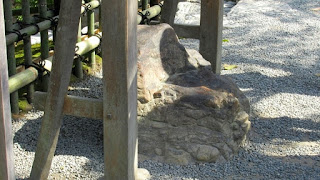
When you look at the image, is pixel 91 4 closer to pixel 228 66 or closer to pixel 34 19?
pixel 34 19

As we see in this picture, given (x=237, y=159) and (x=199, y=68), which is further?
(x=199, y=68)

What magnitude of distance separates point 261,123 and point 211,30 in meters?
0.90

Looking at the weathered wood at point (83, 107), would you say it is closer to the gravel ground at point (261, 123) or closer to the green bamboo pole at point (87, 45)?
the gravel ground at point (261, 123)

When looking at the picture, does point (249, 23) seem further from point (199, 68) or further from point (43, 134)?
point (43, 134)

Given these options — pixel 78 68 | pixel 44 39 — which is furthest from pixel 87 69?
pixel 44 39

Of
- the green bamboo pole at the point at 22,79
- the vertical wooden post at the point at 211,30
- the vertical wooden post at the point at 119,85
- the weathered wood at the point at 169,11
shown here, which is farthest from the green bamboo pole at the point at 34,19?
the vertical wooden post at the point at 119,85

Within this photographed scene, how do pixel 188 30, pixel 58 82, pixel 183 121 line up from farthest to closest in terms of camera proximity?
pixel 188 30 < pixel 183 121 < pixel 58 82

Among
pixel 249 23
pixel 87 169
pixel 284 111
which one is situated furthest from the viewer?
pixel 249 23

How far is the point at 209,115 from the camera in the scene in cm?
374

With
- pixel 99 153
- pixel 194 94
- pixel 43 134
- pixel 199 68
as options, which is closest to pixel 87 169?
pixel 99 153

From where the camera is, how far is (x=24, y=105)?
14.8 feet

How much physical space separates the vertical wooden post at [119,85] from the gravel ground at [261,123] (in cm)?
42

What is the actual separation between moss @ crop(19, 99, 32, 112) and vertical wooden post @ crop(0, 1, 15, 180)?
5.50ft

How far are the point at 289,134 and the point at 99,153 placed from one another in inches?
56.1
